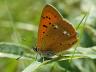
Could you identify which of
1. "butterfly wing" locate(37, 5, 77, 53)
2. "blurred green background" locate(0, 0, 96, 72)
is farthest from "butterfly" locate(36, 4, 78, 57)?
"blurred green background" locate(0, 0, 96, 72)

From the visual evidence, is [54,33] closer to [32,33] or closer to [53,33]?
[53,33]

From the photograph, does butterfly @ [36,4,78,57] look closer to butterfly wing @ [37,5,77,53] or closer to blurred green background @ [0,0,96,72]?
butterfly wing @ [37,5,77,53]

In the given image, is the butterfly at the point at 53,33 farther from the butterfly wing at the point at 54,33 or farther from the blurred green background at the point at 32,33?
the blurred green background at the point at 32,33

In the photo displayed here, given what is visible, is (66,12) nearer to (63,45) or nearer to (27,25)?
(27,25)

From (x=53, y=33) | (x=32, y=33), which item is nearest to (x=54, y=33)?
(x=53, y=33)

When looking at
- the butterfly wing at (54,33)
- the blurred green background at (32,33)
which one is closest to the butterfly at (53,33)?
the butterfly wing at (54,33)
